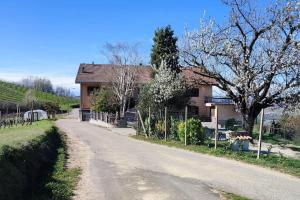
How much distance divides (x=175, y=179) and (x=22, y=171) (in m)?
3.98

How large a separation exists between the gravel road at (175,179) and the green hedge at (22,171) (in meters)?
1.07

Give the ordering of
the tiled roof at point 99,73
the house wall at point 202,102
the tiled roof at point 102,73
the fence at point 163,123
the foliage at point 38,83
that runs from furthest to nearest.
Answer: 1. the foliage at point 38,83
2. the house wall at point 202,102
3. the tiled roof at point 99,73
4. the tiled roof at point 102,73
5. the fence at point 163,123

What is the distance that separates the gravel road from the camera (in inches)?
394

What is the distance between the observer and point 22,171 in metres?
10.1

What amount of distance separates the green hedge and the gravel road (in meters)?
1.07

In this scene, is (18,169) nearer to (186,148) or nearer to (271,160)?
(271,160)

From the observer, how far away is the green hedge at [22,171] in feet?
27.3

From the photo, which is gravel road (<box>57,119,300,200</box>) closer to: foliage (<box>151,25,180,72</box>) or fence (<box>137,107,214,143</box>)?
fence (<box>137,107,214,143</box>)

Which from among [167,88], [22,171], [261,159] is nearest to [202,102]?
[167,88]

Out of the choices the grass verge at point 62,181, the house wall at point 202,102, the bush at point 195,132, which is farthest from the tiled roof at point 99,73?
the grass verge at point 62,181

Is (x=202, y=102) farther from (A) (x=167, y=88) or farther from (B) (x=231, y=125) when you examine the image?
(A) (x=167, y=88)

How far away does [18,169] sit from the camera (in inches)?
382

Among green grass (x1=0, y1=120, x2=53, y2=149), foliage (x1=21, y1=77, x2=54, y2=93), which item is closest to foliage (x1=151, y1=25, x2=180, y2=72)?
green grass (x1=0, y1=120, x2=53, y2=149)

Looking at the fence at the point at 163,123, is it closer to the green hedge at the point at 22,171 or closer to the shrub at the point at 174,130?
the shrub at the point at 174,130
